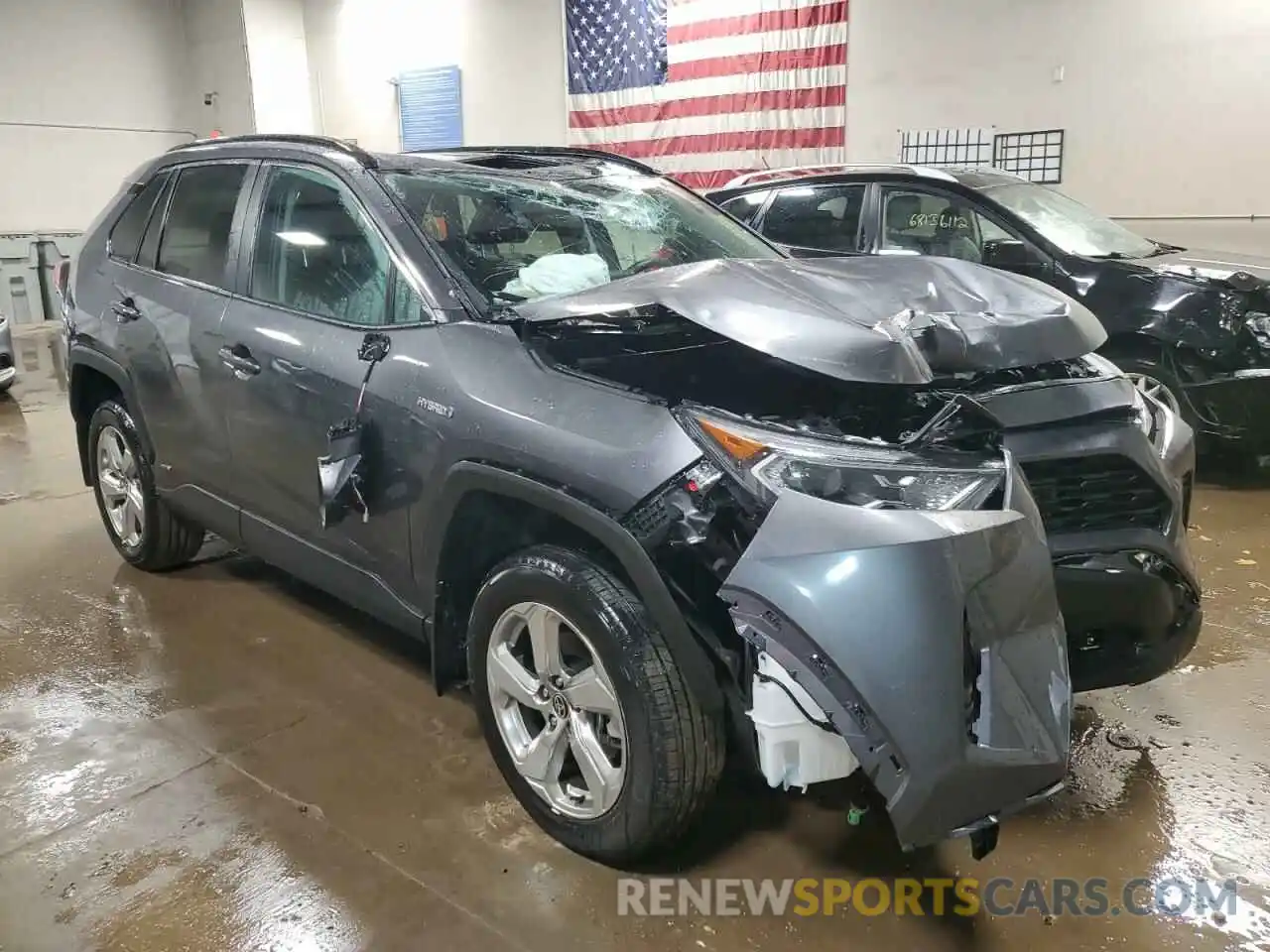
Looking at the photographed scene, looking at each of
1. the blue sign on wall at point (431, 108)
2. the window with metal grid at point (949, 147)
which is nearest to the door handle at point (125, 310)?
the window with metal grid at point (949, 147)

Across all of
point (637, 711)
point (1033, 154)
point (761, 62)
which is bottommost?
point (637, 711)

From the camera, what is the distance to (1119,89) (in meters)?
7.77

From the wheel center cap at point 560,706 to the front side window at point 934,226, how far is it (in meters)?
4.09

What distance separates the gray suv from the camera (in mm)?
1729

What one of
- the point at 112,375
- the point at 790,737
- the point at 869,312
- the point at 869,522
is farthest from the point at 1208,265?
the point at 112,375

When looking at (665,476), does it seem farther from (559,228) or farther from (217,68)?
(217,68)

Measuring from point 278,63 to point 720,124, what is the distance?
26.2 feet

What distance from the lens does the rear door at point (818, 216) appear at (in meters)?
5.90

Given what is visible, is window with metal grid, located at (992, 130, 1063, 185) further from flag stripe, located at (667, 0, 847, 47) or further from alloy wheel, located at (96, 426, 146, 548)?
alloy wheel, located at (96, 426, 146, 548)

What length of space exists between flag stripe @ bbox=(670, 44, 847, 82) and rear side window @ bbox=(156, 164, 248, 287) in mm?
7156

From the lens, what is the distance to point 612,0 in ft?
35.1

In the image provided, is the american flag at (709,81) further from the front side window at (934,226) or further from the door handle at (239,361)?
the door handle at (239,361)

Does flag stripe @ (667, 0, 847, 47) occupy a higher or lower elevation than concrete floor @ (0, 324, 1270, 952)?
higher

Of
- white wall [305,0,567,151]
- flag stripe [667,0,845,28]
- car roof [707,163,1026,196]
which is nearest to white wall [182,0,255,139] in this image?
white wall [305,0,567,151]
